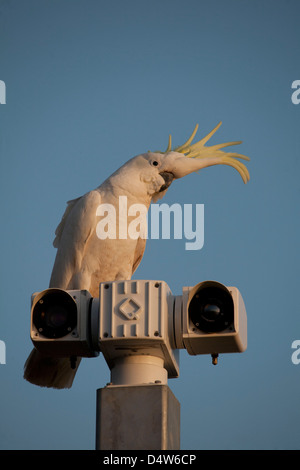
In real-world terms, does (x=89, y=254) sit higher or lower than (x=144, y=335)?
higher

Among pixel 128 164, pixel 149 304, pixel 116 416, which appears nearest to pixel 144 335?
pixel 149 304

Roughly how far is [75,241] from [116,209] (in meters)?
0.54

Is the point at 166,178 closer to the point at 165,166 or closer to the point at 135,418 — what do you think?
the point at 165,166

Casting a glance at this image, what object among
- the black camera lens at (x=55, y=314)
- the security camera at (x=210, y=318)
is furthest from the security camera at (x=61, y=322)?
the security camera at (x=210, y=318)

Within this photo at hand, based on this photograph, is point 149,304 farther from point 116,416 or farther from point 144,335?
point 116,416

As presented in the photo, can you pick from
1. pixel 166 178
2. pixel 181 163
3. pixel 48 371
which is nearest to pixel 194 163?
pixel 181 163

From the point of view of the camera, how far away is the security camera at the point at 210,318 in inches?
145

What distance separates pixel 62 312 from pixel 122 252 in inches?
137

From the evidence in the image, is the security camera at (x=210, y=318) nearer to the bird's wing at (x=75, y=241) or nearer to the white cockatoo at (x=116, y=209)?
the white cockatoo at (x=116, y=209)

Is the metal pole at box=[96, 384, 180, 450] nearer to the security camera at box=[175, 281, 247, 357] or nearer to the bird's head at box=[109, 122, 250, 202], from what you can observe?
the security camera at box=[175, 281, 247, 357]
